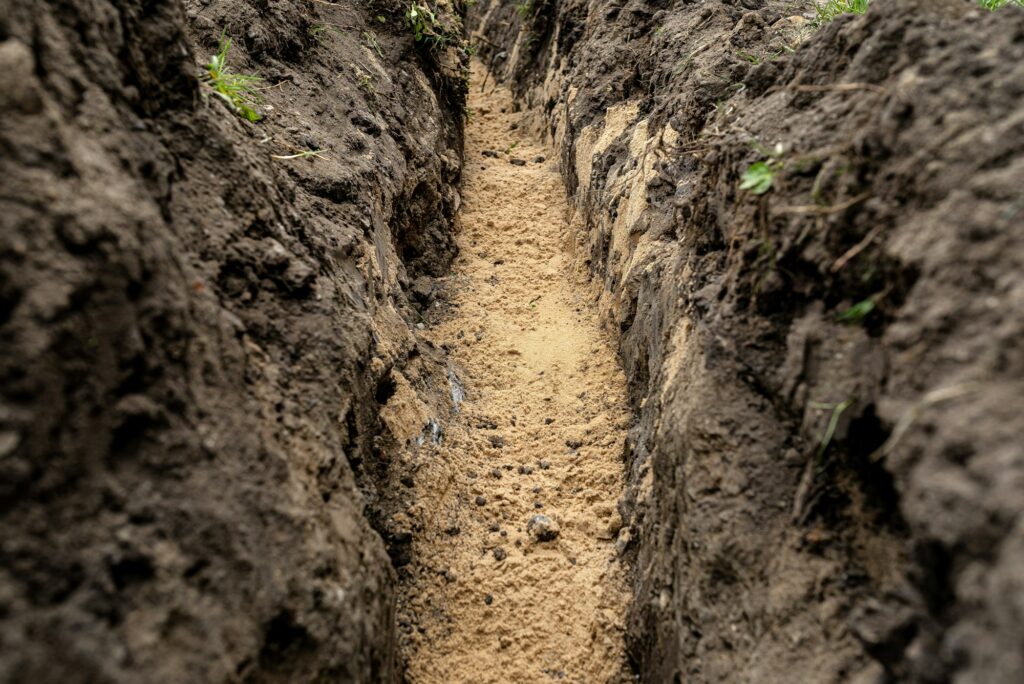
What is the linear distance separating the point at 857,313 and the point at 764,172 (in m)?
0.61

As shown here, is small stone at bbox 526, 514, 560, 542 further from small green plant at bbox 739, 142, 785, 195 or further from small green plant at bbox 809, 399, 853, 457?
small green plant at bbox 739, 142, 785, 195

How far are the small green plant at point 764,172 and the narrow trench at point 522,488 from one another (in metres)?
1.51

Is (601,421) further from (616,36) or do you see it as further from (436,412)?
(616,36)

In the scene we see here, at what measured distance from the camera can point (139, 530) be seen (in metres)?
1.45

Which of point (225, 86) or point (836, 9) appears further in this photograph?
point (836, 9)

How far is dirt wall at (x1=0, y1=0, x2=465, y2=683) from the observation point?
131cm

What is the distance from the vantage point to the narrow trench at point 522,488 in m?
2.60

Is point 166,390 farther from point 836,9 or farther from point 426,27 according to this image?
Result: point 426,27

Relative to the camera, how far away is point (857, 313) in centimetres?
178

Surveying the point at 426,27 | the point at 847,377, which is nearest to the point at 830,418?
the point at 847,377

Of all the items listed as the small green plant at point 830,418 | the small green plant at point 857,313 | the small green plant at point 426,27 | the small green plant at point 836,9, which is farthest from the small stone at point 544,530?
the small green plant at point 426,27

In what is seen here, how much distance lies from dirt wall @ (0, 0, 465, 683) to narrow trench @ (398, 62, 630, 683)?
395 mm

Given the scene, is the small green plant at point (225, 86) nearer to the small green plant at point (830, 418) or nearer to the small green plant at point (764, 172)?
the small green plant at point (764, 172)

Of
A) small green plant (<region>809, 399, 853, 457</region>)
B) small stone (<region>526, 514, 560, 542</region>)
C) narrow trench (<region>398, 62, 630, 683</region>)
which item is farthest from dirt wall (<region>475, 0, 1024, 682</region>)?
small stone (<region>526, 514, 560, 542</region>)
